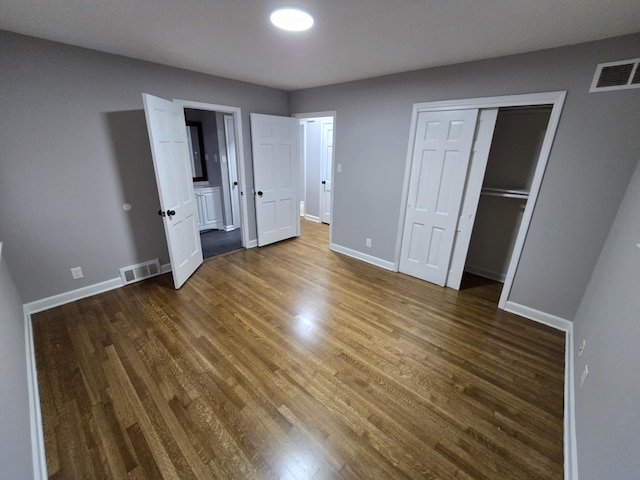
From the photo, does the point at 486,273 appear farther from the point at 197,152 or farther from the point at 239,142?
the point at 197,152

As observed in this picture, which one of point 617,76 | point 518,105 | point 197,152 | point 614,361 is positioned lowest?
point 614,361

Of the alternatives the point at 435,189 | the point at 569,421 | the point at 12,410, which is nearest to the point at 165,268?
the point at 12,410

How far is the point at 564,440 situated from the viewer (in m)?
1.49

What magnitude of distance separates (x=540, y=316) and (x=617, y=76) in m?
2.07

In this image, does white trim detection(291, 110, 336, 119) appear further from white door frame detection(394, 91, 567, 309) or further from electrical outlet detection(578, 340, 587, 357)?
electrical outlet detection(578, 340, 587, 357)

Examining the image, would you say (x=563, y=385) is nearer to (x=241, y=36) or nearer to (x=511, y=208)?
(x=511, y=208)

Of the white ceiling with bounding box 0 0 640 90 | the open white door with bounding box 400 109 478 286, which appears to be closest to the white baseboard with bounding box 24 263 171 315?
the white ceiling with bounding box 0 0 640 90

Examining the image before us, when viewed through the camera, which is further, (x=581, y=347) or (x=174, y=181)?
(x=174, y=181)

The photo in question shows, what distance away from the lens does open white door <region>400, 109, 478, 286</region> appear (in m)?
2.73

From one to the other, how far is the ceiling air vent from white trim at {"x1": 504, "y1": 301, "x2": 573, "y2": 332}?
1953 mm

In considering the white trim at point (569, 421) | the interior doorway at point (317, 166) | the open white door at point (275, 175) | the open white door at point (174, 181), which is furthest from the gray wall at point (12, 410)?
the interior doorway at point (317, 166)

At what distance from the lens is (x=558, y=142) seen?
2195 millimetres

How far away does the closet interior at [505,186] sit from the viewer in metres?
2.87

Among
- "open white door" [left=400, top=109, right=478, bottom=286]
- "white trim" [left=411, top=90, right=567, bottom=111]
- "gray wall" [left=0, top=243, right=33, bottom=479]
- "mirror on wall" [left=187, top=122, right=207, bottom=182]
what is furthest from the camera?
"mirror on wall" [left=187, top=122, right=207, bottom=182]
